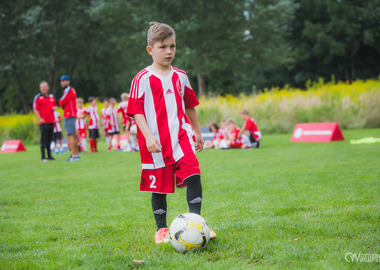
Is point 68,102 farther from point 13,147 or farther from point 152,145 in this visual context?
point 152,145

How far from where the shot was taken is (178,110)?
377 centimetres

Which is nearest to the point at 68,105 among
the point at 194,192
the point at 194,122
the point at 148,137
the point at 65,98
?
the point at 65,98

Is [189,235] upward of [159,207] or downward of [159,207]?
downward

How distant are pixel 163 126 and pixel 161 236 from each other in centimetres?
99

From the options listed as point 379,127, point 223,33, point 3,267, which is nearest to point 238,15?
point 223,33

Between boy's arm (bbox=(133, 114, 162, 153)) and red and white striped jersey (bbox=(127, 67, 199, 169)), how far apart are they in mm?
67

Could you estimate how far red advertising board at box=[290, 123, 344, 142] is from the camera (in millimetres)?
14195

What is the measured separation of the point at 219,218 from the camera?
4.60 meters

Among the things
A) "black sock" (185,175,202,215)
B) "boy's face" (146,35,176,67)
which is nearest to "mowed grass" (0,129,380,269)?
"black sock" (185,175,202,215)

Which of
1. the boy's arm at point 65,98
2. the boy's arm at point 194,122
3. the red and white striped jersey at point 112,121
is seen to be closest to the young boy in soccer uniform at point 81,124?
the red and white striped jersey at point 112,121

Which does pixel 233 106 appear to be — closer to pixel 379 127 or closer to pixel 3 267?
pixel 379 127

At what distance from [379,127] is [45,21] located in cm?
2669

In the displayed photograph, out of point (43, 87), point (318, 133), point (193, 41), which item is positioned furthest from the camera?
point (193, 41)

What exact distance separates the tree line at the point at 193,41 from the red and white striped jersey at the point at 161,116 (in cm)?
2768
